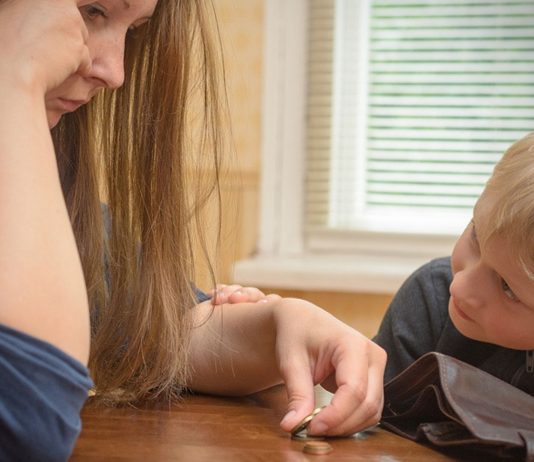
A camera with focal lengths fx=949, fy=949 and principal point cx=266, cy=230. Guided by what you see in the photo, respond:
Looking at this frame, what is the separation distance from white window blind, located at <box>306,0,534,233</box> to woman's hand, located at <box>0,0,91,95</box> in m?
2.15

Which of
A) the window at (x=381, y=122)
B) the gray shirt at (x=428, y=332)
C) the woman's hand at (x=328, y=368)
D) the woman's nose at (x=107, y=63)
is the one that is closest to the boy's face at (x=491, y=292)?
the gray shirt at (x=428, y=332)

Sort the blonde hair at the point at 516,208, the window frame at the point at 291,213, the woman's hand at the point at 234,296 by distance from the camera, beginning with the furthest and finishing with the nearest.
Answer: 1. the window frame at the point at 291,213
2. the woman's hand at the point at 234,296
3. the blonde hair at the point at 516,208

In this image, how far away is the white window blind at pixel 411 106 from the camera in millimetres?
2963

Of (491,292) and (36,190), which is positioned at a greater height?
(36,190)

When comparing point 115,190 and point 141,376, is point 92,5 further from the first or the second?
point 141,376

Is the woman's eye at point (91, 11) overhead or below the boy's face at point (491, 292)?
overhead

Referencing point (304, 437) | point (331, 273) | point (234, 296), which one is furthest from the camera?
point (331, 273)

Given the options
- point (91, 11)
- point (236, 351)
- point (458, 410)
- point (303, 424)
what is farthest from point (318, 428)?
point (91, 11)

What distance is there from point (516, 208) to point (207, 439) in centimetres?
48

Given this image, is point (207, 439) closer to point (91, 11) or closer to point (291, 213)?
point (91, 11)

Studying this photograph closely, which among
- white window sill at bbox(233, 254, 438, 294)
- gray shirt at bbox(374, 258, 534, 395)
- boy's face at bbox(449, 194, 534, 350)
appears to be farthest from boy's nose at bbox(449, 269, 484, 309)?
white window sill at bbox(233, 254, 438, 294)

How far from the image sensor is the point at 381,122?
10.0ft

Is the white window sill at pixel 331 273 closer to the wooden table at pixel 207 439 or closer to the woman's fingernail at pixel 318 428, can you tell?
the wooden table at pixel 207 439

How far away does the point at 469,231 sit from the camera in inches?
49.9
